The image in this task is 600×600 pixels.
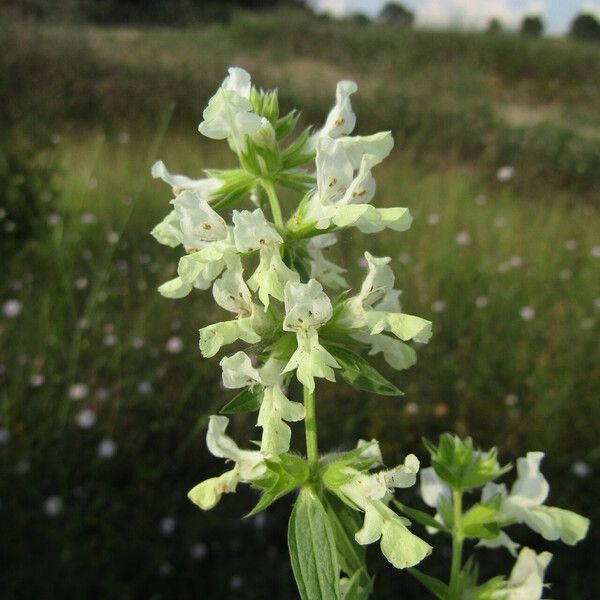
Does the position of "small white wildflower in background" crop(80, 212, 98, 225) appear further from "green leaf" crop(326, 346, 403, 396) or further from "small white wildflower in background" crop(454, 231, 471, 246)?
"green leaf" crop(326, 346, 403, 396)

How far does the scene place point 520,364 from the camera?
321 centimetres

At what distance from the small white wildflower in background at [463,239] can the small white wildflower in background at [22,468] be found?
269 cm

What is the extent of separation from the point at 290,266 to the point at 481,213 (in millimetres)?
4335

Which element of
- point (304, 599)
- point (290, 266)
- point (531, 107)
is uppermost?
point (290, 266)

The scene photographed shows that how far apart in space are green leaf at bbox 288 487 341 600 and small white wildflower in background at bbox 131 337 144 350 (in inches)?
87.2

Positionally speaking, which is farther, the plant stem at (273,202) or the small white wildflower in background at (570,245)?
the small white wildflower in background at (570,245)

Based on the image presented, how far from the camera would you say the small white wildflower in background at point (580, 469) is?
2.66m

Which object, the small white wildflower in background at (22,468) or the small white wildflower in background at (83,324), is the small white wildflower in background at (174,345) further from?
the small white wildflower in background at (22,468)

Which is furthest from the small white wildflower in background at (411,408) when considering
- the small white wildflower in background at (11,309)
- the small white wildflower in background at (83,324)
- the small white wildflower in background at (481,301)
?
the small white wildflower in background at (11,309)

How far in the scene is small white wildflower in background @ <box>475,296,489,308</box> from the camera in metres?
3.55

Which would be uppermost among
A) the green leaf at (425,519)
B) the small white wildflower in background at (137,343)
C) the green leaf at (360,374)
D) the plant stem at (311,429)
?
the green leaf at (360,374)

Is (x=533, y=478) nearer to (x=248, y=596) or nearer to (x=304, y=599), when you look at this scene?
(x=304, y=599)

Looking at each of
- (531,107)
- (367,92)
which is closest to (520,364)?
(367,92)

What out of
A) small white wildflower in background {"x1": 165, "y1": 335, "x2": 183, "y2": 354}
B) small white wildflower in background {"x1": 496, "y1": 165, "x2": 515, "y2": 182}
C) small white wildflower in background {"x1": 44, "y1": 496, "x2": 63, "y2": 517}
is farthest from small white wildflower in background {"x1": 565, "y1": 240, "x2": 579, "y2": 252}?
small white wildflower in background {"x1": 44, "y1": 496, "x2": 63, "y2": 517}
